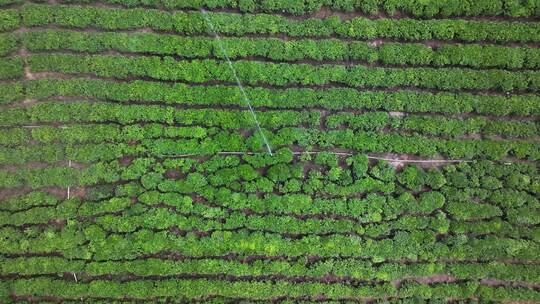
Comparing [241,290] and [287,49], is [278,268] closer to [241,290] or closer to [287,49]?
[241,290]

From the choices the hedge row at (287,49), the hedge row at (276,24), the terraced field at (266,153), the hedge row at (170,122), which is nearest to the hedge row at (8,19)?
the terraced field at (266,153)

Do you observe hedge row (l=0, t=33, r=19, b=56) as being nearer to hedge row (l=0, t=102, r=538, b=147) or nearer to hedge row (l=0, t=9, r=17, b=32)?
hedge row (l=0, t=9, r=17, b=32)

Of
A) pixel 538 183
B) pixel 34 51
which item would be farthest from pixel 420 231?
pixel 34 51

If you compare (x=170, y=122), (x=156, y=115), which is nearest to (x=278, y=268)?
(x=170, y=122)

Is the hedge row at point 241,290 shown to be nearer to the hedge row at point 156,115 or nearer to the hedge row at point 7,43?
the hedge row at point 156,115

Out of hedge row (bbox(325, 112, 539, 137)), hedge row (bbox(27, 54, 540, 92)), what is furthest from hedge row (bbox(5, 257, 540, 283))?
hedge row (bbox(27, 54, 540, 92))

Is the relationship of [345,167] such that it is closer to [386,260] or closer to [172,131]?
[386,260]
